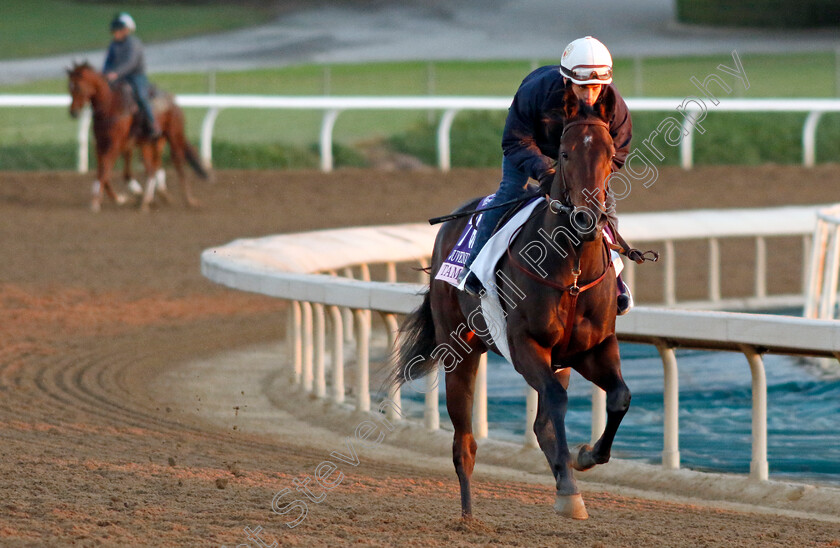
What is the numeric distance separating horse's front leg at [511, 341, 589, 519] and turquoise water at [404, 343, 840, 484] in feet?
7.10

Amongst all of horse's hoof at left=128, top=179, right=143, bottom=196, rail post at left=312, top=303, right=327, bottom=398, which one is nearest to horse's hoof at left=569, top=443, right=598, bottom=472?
rail post at left=312, top=303, right=327, bottom=398

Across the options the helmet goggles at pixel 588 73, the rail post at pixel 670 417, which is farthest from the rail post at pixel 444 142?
the helmet goggles at pixel 588 73

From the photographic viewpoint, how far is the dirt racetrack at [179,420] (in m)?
4.67

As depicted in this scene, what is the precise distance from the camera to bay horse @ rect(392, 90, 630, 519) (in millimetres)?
4355

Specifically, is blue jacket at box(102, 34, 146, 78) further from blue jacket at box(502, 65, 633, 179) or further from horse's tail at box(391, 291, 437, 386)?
blue jacket at box(502, 65, 633, 179)

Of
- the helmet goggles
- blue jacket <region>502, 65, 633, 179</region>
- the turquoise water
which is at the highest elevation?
the helmet goggles

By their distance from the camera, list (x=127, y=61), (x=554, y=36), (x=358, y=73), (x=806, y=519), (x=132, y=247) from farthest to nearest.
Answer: (x=554, y=36)
(x=358, y=73)
(x=127, y=61)
(x=132, y=247)
(x=806, y=519)

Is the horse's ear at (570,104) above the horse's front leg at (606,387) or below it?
above

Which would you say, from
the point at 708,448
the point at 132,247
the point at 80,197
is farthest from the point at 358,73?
the point at 708,448

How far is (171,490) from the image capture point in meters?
5.20

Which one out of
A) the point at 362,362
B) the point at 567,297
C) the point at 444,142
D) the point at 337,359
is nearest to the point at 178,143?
the point at 444,142

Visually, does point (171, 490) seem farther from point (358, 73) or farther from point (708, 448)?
point (358, 73)

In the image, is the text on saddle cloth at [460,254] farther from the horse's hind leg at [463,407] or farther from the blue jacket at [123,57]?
the blue jacket at [123,57]

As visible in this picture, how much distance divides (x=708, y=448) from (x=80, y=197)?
410 inches
